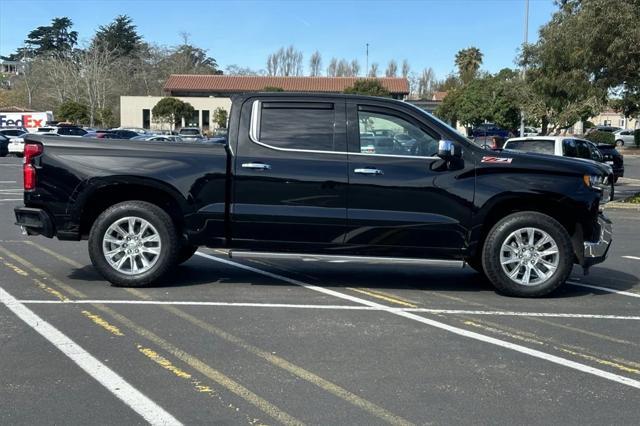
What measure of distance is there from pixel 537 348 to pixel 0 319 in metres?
4.57

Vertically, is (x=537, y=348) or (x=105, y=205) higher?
(x=105, y=205)

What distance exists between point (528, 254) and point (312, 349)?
2869 mm

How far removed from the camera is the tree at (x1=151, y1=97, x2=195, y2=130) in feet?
206

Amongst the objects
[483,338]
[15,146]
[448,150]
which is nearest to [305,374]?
[483,338]

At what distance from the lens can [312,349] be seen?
17.5 ft

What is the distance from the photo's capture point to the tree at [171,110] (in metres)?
62.7

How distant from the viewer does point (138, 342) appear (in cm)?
541

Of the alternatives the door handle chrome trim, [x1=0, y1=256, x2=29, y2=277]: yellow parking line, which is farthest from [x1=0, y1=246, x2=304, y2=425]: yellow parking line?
the door handle chrome trim

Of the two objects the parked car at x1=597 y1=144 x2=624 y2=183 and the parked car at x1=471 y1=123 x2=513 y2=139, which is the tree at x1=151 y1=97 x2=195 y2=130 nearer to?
the parked car at x1=471 y1=123 x2=513 y2=139

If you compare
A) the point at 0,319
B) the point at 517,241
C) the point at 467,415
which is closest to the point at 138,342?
the point at 0,319

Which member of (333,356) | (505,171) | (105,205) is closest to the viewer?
(333,356)

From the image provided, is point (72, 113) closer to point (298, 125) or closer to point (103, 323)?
point (298, 125)

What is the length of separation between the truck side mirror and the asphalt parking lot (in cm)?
148

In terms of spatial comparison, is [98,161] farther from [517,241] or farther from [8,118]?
[8,118]
